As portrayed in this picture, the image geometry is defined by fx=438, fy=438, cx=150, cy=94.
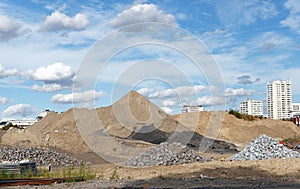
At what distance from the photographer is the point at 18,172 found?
16.2m

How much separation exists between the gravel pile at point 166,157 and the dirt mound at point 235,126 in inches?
1306

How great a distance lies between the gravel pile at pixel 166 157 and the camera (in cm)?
1906

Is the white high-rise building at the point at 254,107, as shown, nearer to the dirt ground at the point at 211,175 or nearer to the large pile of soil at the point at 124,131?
the large pile of soil at the point at 124,131

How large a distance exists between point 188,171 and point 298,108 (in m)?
121

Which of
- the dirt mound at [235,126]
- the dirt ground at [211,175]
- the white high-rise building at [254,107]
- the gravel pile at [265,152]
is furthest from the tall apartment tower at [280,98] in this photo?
the dirt ground at [211,175]

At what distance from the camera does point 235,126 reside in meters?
61.5

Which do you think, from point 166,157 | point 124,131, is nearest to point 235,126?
point 124,131

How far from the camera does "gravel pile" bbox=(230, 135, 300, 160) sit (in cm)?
1959

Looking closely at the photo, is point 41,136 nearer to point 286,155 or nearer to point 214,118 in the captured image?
point 286,155

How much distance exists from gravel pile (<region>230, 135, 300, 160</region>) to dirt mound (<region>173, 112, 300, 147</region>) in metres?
32.6

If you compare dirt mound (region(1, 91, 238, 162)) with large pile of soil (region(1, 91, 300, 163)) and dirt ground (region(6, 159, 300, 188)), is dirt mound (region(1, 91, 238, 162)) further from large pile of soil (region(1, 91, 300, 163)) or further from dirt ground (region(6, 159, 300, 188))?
dirt ground (region(6, 159, 300, 188))

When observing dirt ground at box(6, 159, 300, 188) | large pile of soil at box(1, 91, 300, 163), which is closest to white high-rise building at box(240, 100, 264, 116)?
large pile of soil at box(1, 91, 300, 163)

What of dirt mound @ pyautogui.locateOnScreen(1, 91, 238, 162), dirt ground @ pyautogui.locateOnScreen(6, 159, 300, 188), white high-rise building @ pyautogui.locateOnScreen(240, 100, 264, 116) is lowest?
dirt ground @ pyautogui.locateOnScreen(6, 159, 300, 188)

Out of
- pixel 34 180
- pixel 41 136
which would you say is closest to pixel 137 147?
pixel 41 136
